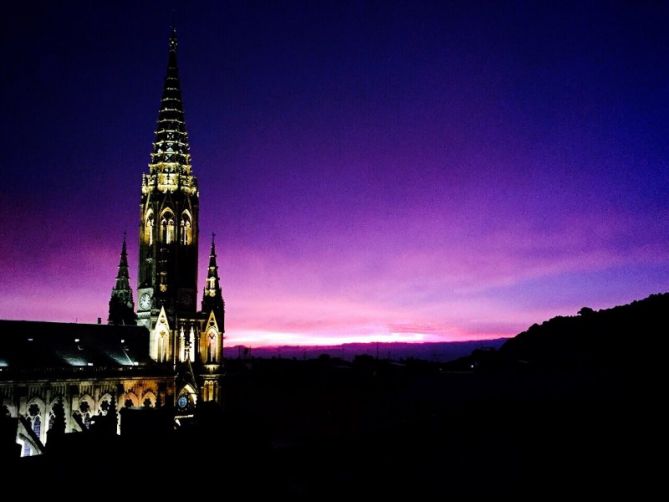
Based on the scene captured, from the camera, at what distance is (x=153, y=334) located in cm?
7056

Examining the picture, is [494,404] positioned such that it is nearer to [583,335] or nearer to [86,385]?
[583,335]

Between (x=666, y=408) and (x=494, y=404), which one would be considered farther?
(x=494, y=404)

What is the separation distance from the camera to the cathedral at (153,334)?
196 ft

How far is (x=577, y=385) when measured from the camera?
132 ft

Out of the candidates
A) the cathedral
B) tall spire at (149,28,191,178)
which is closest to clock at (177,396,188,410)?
the cathedral

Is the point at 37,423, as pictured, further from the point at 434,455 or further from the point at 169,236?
the point at 434,455

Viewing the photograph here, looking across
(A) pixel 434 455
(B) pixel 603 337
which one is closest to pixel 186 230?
(B) pixel 603 337

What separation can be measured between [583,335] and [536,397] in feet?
104

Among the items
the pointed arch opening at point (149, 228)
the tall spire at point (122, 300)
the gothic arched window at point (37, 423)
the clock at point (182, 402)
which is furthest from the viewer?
the tall spire at point (122, 300)

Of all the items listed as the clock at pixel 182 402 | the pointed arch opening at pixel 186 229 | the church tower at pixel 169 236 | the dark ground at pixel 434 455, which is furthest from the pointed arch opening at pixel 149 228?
the dark ground at pixel 434 455

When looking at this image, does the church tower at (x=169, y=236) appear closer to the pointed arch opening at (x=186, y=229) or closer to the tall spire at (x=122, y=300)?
the pointed arch opening at (x=186, y=229)

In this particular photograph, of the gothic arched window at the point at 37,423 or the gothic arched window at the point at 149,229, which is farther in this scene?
the gothic arched window at the point at 149,229

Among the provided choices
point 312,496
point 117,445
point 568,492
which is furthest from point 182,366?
point 568,492

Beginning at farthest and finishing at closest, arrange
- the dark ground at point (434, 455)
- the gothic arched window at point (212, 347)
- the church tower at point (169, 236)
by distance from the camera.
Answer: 1. the gothic arched window at point (212, 347)
2. the church tower at point (169, 236)
3. the dark ground at point (434, 455)
